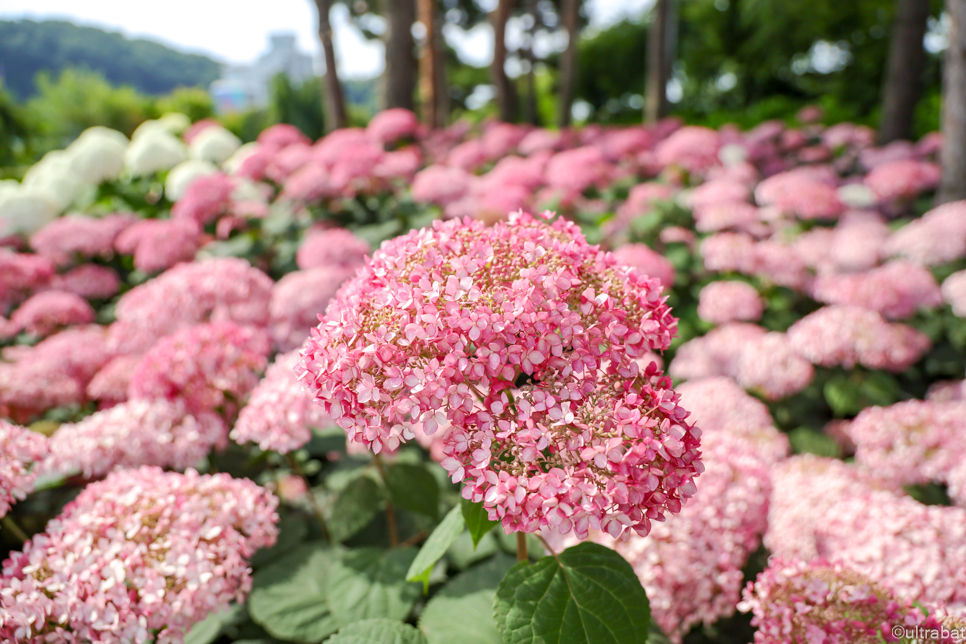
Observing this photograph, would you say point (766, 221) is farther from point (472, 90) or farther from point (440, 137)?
point (472, 90)

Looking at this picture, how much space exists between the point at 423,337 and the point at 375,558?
1007 millimetres

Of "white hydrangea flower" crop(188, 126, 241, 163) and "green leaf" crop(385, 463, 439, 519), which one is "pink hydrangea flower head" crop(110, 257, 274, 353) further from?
"white hydrangea flower" crop(188, 126, 241, 163)

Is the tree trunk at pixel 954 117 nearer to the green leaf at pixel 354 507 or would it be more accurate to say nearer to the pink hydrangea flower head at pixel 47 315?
the green leaf at pixel 354 507

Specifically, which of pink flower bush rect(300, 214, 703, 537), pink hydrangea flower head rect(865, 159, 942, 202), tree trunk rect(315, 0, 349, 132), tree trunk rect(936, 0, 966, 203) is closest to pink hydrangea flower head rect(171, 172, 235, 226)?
pink flower bush rect(300, 214, 703, 537)

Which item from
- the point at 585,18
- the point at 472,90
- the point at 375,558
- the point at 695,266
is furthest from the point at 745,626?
the point at 472,90

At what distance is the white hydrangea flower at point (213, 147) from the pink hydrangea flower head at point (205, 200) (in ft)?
8.19

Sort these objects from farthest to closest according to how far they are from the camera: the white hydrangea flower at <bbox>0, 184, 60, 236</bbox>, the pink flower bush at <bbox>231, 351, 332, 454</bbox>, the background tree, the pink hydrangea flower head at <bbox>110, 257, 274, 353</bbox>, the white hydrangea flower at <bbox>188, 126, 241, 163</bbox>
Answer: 1. the background tree
2. the white hydrangea flower at <bbox>188, 126, 241, 163</bbox>
3. the white hydrangea flower at <bbox>0, 184, 60, 236</bbox>
4. the pink hydrangea flower head at <bbox>110, 257, 274, 353</bbox>
5. the pink flower bush at <bbox>231, 351, 332, 454</bbox>

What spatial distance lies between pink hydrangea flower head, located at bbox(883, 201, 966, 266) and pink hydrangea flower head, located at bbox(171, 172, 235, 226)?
14.6 ft

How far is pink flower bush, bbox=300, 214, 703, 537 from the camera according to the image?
892 millimetres

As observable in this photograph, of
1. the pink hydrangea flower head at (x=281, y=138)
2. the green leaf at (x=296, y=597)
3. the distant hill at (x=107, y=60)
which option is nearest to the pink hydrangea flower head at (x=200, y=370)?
the green leaf at (x=296, y=597)

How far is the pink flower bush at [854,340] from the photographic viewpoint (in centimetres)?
257

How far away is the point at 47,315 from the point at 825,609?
389 centimetres

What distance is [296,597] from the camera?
1.57 m

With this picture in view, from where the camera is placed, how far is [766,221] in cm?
425
